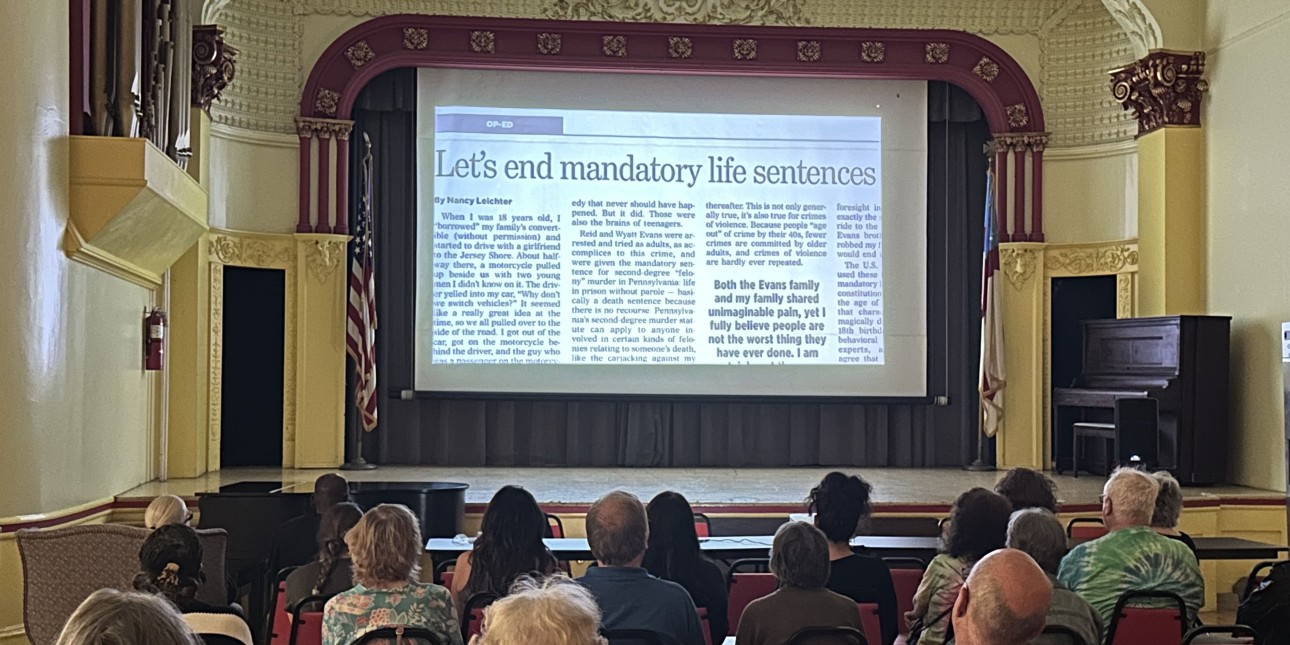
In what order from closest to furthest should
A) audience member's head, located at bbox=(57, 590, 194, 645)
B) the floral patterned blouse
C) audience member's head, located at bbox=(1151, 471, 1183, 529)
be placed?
1. audience member's head, located at bbox=(57, 590, 194, 645)
2. the floral patterned blouse
3. audience member's head, located at bbox=(1151, 471, 1183, 529)

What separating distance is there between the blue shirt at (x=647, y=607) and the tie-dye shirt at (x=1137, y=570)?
1.45 meters

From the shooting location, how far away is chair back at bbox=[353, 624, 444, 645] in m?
3.37

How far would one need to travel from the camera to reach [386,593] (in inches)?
147

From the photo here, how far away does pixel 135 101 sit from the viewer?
24.8 ft

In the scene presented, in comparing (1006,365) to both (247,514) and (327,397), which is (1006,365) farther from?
(247,514)

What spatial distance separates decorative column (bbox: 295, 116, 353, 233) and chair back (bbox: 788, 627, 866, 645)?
28.0ft

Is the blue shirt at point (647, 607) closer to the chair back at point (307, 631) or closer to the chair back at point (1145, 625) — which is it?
the chair back at point (307, 631)

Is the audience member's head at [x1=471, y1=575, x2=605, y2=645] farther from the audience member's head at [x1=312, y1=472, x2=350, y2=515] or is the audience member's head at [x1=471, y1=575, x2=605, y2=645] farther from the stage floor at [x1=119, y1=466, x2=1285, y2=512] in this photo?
the stage floor at [x1=119, y1=466, x2=1285, y2=512]

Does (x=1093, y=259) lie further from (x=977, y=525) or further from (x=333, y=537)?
(x=333, y=537)

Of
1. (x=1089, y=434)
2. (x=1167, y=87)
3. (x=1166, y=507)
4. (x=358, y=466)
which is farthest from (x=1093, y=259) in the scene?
(x=1166, y=507)

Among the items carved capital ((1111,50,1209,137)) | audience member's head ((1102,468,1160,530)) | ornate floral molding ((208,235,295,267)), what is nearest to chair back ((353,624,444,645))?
audience member's head ((1102,468,1160,530))

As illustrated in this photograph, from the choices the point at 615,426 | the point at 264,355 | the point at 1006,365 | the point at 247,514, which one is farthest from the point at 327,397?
the point at 1006,365

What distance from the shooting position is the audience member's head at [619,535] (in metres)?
4.07

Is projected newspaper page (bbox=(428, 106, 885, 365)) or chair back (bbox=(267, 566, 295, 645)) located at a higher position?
projected newspaper page (bbox=(428, 106, 885, 365))
